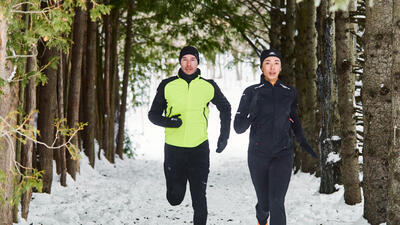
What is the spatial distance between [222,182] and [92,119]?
342cm

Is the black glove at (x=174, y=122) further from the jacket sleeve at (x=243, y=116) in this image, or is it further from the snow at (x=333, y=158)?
the snow at (x=333, y=158)

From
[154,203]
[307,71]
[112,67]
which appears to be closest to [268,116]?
[154,203]

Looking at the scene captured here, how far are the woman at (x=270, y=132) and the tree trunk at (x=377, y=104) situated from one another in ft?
3.91

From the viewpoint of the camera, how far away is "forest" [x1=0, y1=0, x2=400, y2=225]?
4.52 meters

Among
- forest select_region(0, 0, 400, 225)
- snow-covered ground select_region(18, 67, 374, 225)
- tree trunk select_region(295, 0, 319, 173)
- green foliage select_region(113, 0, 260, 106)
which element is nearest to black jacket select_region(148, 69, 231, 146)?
forest select_region(0, 0, 400, 225)

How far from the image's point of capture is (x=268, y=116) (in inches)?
182

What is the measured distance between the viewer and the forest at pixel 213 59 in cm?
452

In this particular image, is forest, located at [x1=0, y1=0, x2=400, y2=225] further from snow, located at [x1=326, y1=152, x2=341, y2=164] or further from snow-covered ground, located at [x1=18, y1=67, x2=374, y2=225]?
snow-covered ground, located at [x1=18, y1=67, x2=374, y2=225]

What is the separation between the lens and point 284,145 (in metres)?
Answer: 4.58

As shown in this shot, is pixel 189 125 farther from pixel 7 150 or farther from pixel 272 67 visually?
pixel 7 150

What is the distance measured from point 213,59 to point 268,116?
9001 mm

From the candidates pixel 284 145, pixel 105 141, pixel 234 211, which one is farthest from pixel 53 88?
pixel 105 141

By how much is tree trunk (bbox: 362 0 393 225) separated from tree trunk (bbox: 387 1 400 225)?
0.66 meters

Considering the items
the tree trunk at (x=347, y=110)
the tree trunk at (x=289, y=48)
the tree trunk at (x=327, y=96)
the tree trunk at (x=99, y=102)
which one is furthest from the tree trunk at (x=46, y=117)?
the tree trunk at (x=289, y=48)
